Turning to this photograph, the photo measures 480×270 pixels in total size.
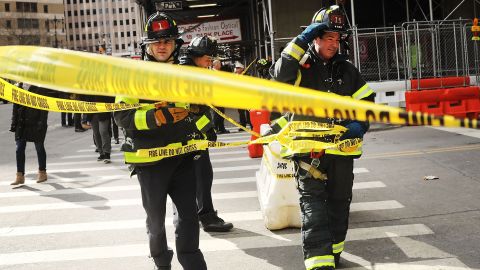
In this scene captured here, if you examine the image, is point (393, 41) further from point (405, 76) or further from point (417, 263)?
point (417, 263)

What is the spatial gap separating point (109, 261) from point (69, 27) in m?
172

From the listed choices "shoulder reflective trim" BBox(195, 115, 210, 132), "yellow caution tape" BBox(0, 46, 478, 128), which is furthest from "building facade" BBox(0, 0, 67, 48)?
"yellow caution tape" BBox(0, 46, 478, 128)

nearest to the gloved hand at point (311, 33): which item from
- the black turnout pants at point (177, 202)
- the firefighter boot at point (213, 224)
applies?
the black turnout pants at point (177, 202)

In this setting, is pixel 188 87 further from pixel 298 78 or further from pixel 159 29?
pixel 298 78

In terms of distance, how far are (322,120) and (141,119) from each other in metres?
1.30

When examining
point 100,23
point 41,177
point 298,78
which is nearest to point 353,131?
point 298,78

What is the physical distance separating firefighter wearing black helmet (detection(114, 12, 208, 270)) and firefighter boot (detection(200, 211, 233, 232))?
1.90 m

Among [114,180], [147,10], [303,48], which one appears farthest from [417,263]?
[147,10]

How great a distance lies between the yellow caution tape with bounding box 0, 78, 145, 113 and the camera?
373 cm

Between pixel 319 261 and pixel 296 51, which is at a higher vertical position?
pixel 296 51

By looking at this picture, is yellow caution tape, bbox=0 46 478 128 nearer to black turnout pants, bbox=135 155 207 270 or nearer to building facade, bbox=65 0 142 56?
black turnout pants, bbox=135 155 207 270

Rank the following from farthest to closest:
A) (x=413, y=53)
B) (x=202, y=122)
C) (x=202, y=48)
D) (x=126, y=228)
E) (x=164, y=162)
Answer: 1. (x=413, y=53)
2. (x=126, y=228)
3. (x=202, y=48)
4. (x=202, y=122)
5. (x=164, y=162)

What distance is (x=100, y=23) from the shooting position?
16862cm

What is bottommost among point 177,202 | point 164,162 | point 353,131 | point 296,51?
point 177,202
